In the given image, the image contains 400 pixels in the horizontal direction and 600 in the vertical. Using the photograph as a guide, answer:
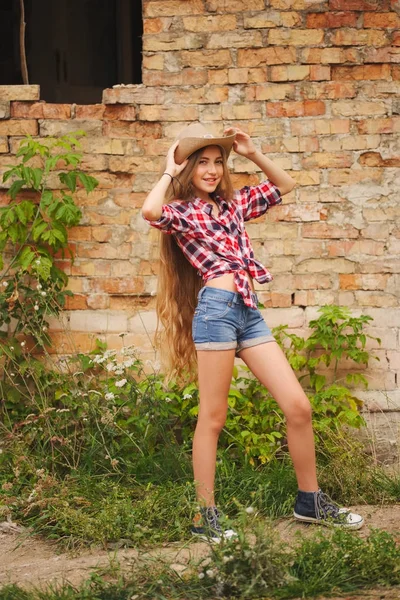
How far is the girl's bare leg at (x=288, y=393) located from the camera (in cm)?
369

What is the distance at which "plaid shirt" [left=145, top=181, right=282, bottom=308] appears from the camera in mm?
3648

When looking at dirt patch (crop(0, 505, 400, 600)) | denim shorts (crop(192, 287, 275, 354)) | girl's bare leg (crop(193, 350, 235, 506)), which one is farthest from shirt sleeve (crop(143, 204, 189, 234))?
dirt patch (crop(0, 505, 400, 600))

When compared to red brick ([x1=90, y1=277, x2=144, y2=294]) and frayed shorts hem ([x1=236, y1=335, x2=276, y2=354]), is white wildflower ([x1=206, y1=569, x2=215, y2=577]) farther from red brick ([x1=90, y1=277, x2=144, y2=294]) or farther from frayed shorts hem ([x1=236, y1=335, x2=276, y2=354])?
red brick ([x1=90, y1=277, x2=144, y2=294])

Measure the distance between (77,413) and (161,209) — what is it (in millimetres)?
1651

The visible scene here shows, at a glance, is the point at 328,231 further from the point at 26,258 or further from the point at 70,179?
the point at 26,258

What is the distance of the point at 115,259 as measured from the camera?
508 centimetres

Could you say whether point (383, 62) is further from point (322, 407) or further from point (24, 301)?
point (24, 301)

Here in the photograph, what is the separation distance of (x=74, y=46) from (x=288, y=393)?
15.2ft

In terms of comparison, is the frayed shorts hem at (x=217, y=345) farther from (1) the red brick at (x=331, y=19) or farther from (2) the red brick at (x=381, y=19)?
(2) the red brick at (x=381, y=19)

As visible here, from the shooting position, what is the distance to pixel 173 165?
3.75 meters

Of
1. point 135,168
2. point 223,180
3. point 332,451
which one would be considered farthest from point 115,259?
point 332,451

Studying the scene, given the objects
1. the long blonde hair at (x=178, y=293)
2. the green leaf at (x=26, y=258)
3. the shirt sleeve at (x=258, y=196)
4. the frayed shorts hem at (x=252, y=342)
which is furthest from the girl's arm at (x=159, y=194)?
the green leaf at (x=26, y=258)

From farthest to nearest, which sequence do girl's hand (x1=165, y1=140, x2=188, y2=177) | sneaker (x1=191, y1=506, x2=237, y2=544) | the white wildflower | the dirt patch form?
girl's hand (x1=165, y1=140, x2=188, y2=177) < sneaker (x1=191, y1=506, x2=237, y2=544) < the dirt patch < the white wildflower

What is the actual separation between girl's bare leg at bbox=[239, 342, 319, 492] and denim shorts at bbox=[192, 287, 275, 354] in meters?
0.13
